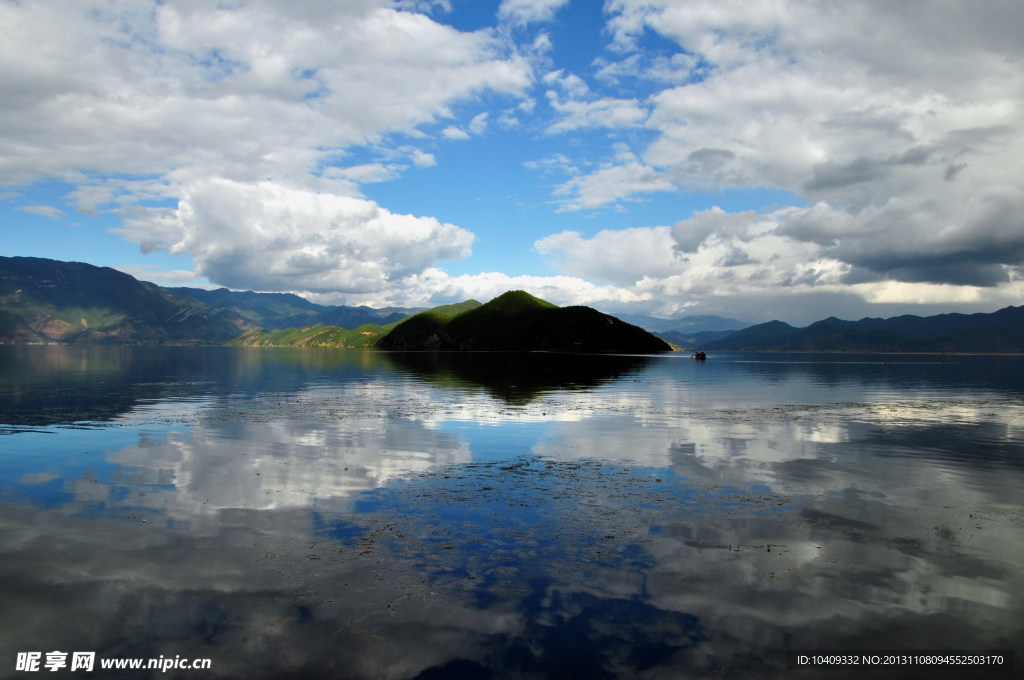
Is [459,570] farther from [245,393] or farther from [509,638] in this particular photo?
[245,393]

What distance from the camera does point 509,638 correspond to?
14719 mm

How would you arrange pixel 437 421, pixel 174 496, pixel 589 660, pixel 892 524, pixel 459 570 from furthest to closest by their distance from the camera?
1. pixel 437 421
2. pixel 174 496
3. pixel 892 524
4. pixel 459 570
5. pixel 589 660

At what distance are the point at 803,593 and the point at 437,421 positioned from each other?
4234 centimetres

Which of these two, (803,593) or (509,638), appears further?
(803,593)

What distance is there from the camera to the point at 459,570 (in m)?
18.9

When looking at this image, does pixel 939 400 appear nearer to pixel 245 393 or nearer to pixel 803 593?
pixel 803 593

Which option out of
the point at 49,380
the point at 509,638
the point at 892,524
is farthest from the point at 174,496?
the point at 49,380

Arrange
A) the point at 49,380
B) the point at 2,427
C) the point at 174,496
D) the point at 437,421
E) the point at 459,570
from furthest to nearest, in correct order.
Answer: the point at 49,380
the point at 437,421
the point at 2,427
the point at 174,496
the point at 459,570

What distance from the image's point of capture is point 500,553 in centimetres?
2050

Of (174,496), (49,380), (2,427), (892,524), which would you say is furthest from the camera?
(49,380)

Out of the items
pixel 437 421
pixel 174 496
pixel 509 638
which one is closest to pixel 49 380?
pixel 437 421

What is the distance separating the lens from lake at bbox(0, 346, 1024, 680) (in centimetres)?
1441

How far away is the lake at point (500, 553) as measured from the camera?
14406 millimetres

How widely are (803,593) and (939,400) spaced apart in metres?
87.2
